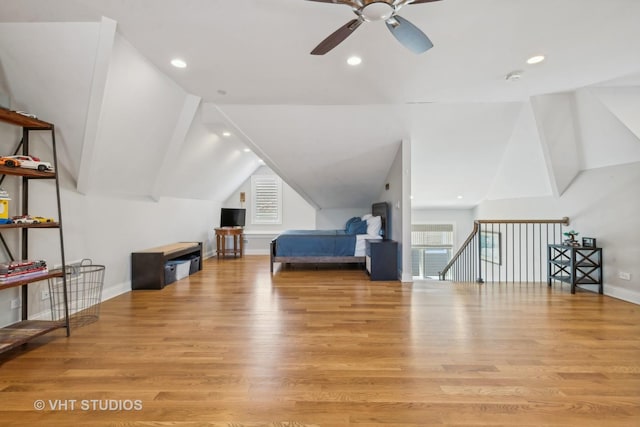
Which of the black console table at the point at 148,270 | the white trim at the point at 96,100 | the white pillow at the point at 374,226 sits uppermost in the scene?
the white trim at the point at 96,100

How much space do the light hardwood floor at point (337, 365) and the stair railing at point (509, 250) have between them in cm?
147

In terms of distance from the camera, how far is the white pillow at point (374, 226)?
18.2ft

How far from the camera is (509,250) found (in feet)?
19.9

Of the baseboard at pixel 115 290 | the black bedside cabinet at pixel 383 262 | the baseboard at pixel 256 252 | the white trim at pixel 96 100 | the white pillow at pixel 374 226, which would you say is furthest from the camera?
the baseboard at pixel 256 252

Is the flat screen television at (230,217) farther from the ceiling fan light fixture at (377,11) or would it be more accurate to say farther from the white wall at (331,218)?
the ceiling fan light fixture at (377,11)

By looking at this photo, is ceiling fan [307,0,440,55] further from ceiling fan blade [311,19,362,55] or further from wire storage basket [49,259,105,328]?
wire storage basket [49,259,105,328]

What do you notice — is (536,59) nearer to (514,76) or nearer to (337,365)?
(514,76)

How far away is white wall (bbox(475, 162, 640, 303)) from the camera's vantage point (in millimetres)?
3545

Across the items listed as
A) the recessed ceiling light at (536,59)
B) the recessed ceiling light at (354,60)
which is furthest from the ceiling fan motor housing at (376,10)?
the recessed ceiling light at (536,59)

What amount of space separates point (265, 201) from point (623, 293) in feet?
23.7

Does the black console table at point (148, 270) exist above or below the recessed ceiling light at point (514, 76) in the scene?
below

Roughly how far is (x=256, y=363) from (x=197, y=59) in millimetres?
2899

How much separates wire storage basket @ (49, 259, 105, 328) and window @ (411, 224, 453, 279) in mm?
7911

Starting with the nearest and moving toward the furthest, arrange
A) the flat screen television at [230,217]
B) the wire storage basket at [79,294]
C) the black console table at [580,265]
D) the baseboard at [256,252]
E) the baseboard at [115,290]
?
the wire storage basket at [79,294] → the baseboard at [115,290] → the black console table at [580,265] → the flat screen television at [230,217] → the baseboard at [256,252]
